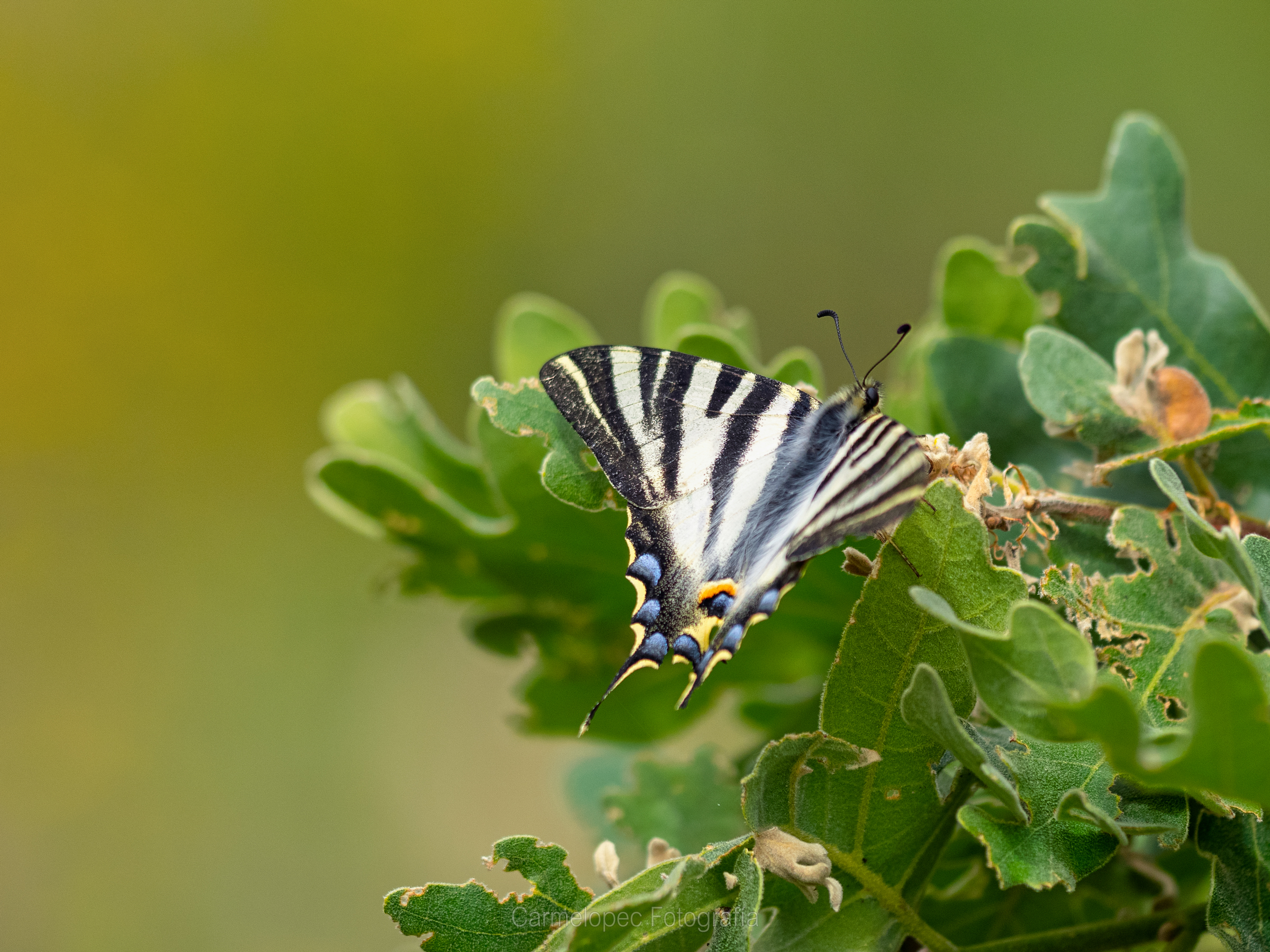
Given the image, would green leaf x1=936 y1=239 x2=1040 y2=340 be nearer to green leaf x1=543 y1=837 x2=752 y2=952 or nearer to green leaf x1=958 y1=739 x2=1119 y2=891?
green leaf x1=958 y1=739 x2=1119 y2=891

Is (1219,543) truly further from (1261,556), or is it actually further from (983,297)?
(983,297)

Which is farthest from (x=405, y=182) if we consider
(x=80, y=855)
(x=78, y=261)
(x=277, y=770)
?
(x=80, y=855)

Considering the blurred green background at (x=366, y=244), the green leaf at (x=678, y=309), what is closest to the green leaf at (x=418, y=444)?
the green leaf at (x=678, y=309)

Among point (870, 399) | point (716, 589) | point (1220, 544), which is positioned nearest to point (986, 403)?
point (870, 399)

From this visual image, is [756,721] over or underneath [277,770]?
over

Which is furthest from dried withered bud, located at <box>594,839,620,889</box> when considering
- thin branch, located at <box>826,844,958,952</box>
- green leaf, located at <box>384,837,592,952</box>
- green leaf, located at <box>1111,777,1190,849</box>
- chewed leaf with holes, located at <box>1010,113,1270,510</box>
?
chewed leaf with holes, located at <box>1010,113,1270,510</box>

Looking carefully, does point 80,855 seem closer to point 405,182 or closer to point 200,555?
point 200,555

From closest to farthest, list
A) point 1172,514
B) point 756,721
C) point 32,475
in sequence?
1. point 1172,514
2. point 756,721
3. point 32,475
